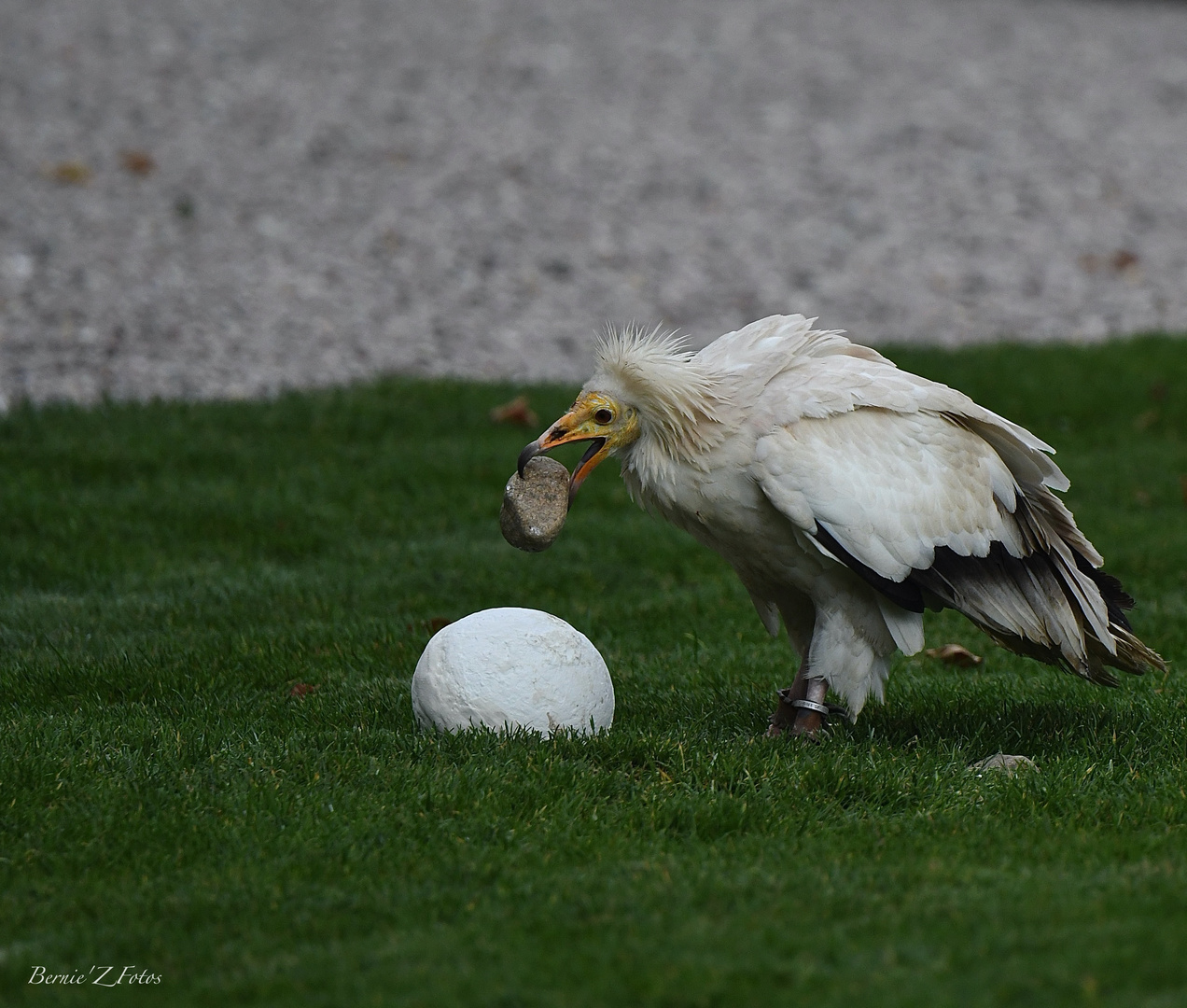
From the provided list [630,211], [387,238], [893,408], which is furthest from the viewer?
[630,211]

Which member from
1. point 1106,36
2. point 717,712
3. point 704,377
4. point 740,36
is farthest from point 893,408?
point 1106,36

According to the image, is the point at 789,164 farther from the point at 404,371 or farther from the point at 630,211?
the point at 404,371

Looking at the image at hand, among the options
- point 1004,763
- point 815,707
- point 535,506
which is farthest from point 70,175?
point 1004,763

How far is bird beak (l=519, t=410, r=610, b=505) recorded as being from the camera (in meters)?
5.38

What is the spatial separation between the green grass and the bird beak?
3.12ft

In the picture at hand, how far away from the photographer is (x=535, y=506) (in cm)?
558

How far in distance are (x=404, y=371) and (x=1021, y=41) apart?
12.6 meters

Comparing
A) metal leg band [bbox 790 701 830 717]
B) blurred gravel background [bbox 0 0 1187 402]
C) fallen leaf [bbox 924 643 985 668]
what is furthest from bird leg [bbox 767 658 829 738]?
blurred gravel background [bbox 0 0 1187 402]

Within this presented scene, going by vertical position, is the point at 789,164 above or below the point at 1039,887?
above

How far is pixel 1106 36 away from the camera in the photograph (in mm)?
21156

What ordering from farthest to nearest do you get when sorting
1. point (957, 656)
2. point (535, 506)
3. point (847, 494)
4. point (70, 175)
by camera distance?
1. point (70, 175)
2. point (957, 656)
3. point (535, 506)
4. point (847, 494)
